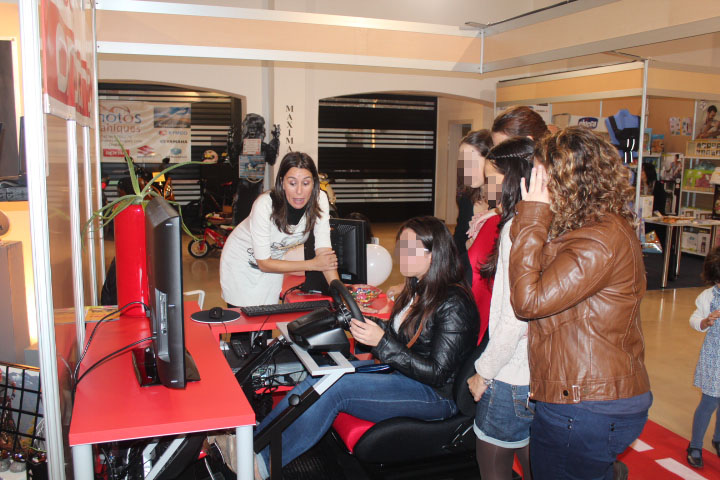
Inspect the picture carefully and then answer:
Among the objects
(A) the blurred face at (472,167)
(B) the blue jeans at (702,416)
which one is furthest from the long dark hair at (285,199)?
(B) the blue jeans at (702,416)

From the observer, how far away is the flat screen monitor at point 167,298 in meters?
1.50

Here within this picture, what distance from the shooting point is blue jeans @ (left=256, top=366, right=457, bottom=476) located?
85.6 inches

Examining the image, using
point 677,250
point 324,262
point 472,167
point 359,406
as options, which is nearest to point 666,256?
point 677,250

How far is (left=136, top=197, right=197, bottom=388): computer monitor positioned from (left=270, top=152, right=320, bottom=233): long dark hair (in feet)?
3.85

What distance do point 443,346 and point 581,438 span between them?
2.22 feet

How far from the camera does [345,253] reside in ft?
10.7

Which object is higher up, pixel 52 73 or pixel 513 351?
pixel 52 73

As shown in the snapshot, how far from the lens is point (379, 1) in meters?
8.54

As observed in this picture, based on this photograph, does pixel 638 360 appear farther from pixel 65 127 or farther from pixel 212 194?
pixel 212 194

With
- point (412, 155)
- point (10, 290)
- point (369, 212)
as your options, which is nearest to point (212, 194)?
point (369, 212)

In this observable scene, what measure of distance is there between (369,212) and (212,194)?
391cm

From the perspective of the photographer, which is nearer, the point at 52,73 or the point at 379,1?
the point at 52,73

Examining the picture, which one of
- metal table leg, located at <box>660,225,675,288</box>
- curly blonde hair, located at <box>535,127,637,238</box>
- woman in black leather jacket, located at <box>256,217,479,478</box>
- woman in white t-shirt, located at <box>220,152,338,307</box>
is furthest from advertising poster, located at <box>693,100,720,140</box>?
curly blonde hair, located at <box>535,127,637,238</box>

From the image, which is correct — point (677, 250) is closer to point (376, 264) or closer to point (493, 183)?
point (376, 264)
